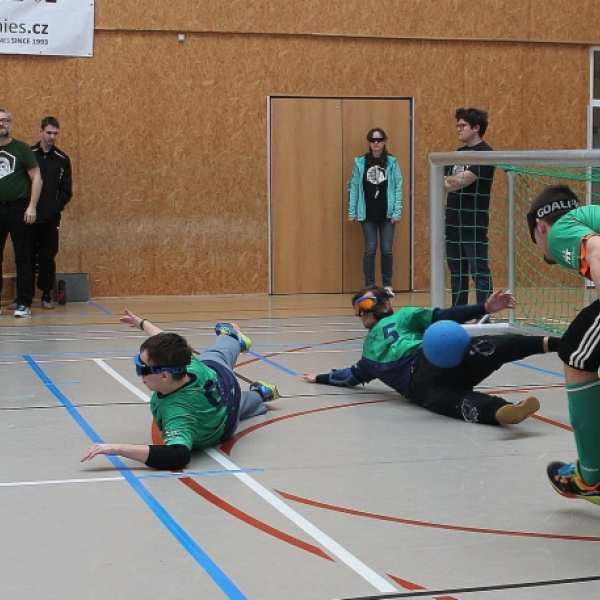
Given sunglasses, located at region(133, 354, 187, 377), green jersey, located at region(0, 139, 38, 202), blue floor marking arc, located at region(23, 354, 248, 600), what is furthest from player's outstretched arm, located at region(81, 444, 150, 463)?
green jersey, located at region(0, 139, 38, 202)

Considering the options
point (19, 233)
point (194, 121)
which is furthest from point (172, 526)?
point (194, 121)

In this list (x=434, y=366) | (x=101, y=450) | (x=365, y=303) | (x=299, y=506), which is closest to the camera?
(x=299, y=506)

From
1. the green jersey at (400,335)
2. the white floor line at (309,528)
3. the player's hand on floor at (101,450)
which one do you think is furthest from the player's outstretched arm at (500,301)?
the player's hand on floor at (101,450)

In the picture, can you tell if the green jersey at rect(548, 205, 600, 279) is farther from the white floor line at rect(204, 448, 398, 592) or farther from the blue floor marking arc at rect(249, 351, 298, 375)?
the blue floor marking arc at rect(249, 351, 298, 375)

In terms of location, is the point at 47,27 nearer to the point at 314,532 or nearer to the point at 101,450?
→ the point at 101,450

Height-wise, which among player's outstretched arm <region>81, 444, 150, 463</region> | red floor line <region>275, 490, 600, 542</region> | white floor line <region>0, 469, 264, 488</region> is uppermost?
player's outstretched arm <region>81, 444, 150, 463</region>

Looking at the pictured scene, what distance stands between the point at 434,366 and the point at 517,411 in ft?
2.20

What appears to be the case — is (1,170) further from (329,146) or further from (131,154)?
(329,146)

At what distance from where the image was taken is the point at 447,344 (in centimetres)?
560

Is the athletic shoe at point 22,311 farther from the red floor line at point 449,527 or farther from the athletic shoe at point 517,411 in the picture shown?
the red floor line at point 449,527

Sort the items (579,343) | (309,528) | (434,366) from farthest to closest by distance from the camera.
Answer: (434,366)
(309,528)
(579,343)

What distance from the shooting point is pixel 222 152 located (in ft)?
44.0

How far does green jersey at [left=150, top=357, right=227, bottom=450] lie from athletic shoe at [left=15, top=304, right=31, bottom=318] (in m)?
6.35

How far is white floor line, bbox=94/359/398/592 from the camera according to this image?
3.33m
